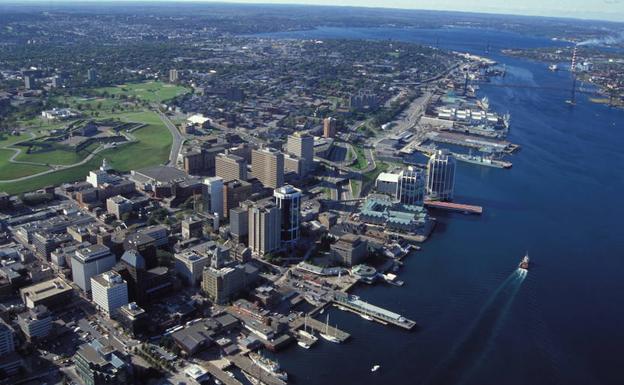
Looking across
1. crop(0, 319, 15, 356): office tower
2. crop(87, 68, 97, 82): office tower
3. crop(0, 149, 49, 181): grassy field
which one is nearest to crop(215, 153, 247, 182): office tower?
crop(0, 149, 49, 181): grassy field

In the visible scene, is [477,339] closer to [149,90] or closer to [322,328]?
[322,328]

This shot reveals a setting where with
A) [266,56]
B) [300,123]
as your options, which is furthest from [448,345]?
[266,56]

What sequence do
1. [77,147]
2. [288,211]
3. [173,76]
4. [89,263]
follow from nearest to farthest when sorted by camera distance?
[89,263], [288,211], [77,147], [173,76]

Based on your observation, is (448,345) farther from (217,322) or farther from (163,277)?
(163,277)

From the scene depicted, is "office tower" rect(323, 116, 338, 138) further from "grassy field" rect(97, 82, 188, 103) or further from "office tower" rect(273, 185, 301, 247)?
"office tower" rect(273, 185, 301, 247)

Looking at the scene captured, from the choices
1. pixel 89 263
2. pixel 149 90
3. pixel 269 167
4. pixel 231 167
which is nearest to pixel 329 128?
pixel 269 167

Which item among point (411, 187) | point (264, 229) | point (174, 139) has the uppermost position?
point (411, 187)
